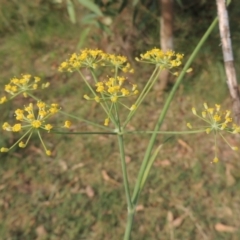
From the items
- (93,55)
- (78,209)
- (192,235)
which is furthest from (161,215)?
(93,55)

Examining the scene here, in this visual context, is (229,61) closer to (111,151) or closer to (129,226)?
(129,226)

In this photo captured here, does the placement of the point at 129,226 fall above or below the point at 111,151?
below

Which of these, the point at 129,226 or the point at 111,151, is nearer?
the point at 129,226

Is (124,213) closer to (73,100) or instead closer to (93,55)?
(73,100)

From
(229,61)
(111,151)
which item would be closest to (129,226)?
(229,61)

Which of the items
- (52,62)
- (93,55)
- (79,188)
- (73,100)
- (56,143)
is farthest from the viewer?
(52,62)

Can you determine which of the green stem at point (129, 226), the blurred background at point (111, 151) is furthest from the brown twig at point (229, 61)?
the blurred background at point (111, 151)

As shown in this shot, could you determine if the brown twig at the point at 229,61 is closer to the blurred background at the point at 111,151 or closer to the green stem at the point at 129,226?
the green stem at the point at 129,226

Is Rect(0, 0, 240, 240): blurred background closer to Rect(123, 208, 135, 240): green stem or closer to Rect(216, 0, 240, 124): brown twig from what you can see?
Rect(216, 0, 240, 124): brown twig


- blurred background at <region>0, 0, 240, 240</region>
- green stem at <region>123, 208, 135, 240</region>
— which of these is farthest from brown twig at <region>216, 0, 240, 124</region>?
blurred background at <region>0, 0, 240, 240</region>
